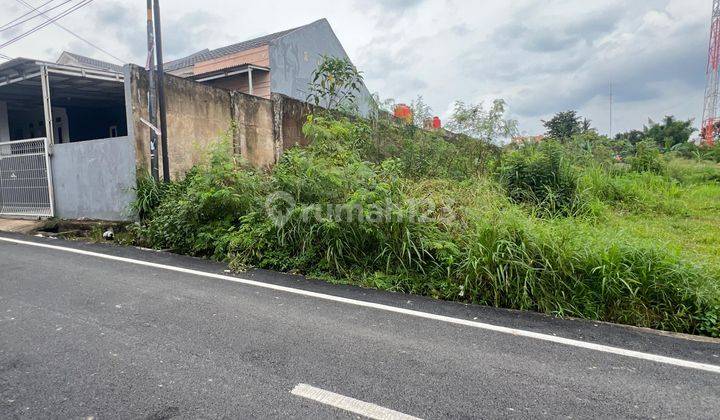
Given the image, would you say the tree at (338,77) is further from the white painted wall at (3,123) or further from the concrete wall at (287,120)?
the white painted wall at (3,123)

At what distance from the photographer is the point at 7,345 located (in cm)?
281

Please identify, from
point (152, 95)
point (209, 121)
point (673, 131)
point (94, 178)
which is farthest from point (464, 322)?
point (673, 131)

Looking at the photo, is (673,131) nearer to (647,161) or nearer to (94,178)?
(647,161)

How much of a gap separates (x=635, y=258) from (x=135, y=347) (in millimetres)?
4562

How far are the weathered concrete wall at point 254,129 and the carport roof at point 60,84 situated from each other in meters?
2.86

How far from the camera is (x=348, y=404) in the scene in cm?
220

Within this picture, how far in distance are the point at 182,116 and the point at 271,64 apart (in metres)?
7.30

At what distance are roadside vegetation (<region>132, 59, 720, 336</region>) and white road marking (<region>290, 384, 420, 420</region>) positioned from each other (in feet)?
7.07

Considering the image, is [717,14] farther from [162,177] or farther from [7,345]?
[7,345]

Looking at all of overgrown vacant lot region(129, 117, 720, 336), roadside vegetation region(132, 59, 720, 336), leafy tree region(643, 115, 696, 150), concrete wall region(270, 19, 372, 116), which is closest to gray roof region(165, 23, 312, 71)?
Answer: concrete wall region(270, 19, 372, 116)

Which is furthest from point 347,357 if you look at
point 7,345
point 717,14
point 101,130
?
point 717,14

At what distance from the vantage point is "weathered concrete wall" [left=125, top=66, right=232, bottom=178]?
22.9ft

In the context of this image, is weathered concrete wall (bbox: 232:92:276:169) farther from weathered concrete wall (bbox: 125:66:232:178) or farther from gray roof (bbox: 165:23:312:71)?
gray roof (bbox: 165:23:312:71)

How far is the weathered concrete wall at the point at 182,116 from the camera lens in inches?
275
